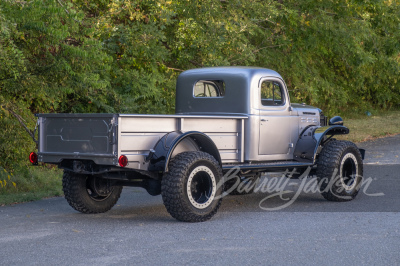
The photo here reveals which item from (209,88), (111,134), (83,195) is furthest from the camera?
(209,88)

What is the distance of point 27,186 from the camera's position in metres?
11.7

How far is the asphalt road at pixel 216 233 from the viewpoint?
20.2 ft

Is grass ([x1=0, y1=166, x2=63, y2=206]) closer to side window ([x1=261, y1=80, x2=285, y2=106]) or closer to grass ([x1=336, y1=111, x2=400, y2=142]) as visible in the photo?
side window ([x1=261, y1=80, x2=285, y2=106])

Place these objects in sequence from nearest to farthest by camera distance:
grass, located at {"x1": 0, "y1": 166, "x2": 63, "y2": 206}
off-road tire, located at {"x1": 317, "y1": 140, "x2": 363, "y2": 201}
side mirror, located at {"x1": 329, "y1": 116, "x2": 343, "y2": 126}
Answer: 1. off-road tire, located at {"x1": 317, "y1": 140, "x2": 363, "y2": 201}
2. grass, located at {"x1": 0, "y1": 166, "x2": 63, "y2": 206}
3. side mirror, located at {"x1": 329, "y1": 116, "x2": 343, "y2": 126}

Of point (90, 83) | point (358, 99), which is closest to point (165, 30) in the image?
point (90, 83)

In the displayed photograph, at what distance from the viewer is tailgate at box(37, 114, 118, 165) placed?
7.78m

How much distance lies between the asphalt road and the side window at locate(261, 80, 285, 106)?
5.06ft

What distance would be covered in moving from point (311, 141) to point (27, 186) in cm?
513

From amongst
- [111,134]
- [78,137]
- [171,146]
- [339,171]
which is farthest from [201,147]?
[339,171]

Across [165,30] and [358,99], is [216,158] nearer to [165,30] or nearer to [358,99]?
[165,30]

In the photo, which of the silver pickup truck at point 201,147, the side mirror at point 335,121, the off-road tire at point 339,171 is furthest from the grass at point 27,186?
the side mirror at point 335,121

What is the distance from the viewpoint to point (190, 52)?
57.4 feet

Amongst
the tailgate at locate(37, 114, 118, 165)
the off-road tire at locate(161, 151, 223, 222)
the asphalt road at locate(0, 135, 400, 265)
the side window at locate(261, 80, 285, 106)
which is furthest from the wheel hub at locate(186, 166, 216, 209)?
the side window at locate(261, 80, 285, 106)

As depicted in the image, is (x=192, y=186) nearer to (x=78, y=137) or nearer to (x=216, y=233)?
(x=216, y=233)
